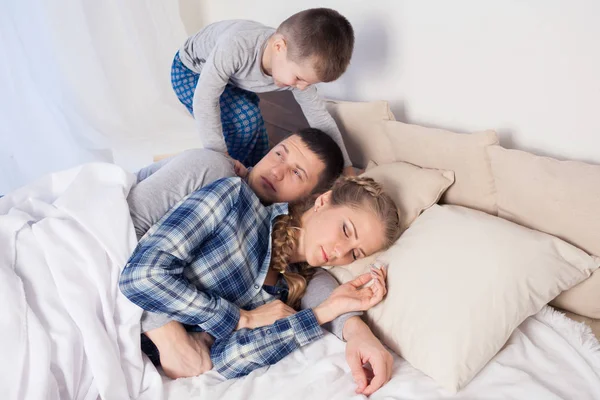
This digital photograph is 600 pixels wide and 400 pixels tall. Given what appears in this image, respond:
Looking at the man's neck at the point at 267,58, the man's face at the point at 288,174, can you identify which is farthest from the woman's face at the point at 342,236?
the man's neck at the point at 267,58

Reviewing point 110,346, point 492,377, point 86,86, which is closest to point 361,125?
point 492,377

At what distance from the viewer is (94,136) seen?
253cm

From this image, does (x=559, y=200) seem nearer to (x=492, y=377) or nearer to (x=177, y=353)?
(x=492, y=377)

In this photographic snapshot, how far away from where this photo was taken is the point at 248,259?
1410 millimetres

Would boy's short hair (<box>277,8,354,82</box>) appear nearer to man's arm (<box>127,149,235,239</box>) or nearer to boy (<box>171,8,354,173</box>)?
boy (<box>171,8,354,173</box>)

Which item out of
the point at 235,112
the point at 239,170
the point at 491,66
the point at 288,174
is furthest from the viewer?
the point at 235,112

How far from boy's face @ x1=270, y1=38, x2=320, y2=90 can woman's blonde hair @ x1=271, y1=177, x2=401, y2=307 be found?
0.33 metres

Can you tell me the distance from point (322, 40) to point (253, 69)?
1.14ft

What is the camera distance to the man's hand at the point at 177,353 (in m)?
1.26

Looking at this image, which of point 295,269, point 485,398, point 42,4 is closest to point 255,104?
point 295,269

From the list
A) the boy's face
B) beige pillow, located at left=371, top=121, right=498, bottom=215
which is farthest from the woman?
the boy's face

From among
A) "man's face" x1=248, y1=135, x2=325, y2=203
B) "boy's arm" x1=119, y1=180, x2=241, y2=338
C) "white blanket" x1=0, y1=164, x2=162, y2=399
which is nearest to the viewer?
"white blanket" x1=0, y1=164, x2=162, y2=399

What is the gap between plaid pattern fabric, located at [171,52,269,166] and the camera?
203 centimetres

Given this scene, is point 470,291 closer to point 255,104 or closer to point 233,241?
point 233,241
